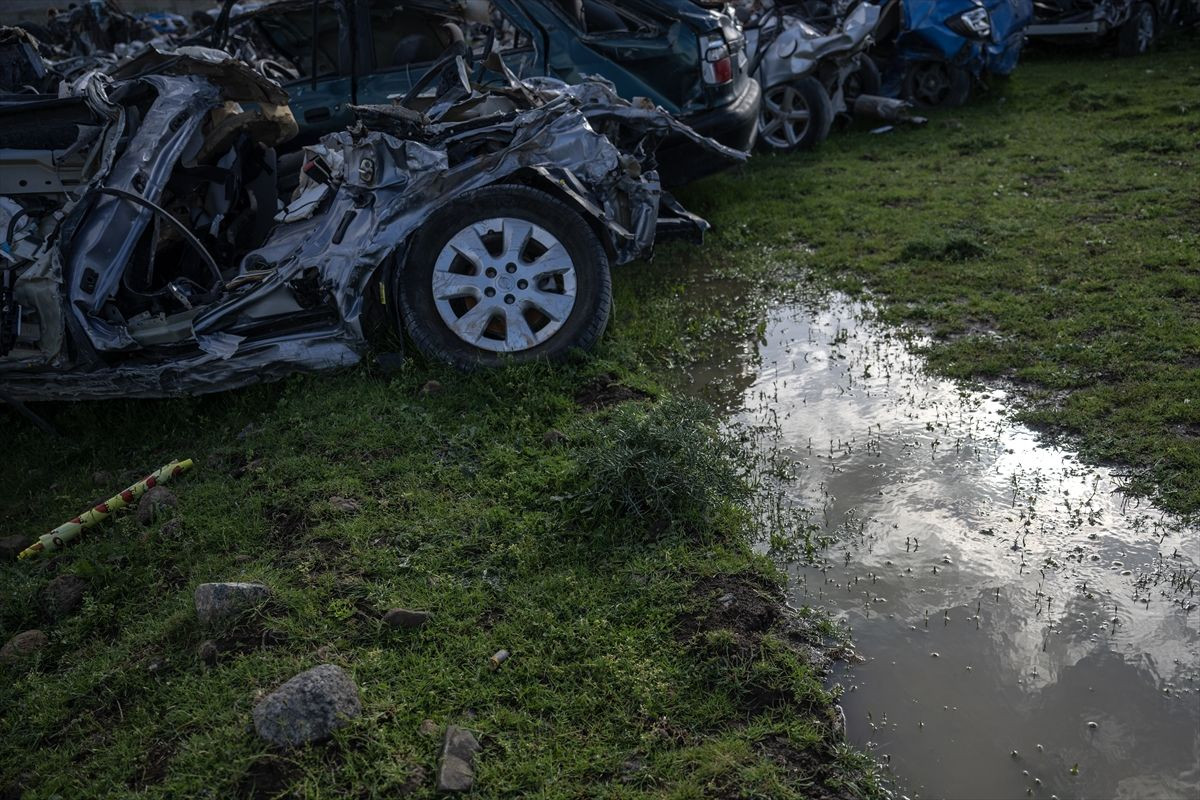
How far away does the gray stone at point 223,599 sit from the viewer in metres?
3.14

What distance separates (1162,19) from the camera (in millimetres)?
12469

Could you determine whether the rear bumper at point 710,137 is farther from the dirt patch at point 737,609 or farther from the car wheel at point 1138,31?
the car wheel at point 1138,31

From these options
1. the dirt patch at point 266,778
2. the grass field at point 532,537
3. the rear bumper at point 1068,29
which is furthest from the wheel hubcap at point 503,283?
the rear bumper at point 1068,29

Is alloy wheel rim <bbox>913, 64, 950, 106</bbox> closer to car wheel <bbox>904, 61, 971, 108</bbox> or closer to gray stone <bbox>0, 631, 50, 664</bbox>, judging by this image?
car wheel <bbox>904, 61, 971, 108</bbox>

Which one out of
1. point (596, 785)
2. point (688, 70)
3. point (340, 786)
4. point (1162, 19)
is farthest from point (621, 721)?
point (1162, 19)

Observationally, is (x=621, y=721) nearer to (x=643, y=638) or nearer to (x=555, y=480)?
(x=643, y=638)

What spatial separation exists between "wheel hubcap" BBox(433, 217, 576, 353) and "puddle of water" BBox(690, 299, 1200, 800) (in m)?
1.08

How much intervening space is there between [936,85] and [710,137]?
4.48m

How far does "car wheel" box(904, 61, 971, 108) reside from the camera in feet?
32.9

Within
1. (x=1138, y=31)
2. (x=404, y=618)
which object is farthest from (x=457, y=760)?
(x=1138, y=31)

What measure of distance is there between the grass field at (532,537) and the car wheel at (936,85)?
3963mm

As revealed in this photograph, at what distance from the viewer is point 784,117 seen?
906cm

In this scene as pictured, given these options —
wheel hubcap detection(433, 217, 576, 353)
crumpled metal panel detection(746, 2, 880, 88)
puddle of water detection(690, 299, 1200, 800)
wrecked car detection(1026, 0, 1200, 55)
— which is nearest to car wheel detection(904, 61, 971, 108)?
crumpled metal panel detection(746, 2, 880, 88)

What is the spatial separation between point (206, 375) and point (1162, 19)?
12864 millimetres
